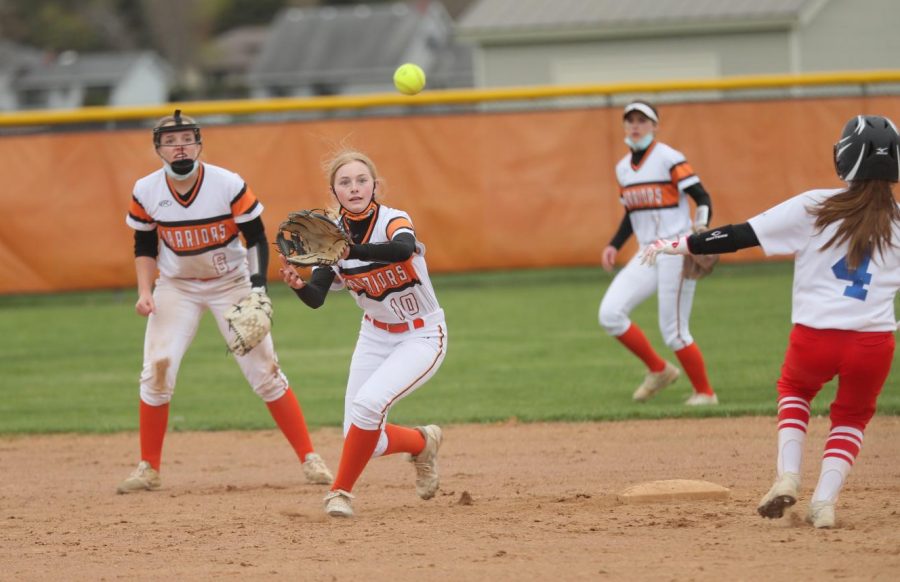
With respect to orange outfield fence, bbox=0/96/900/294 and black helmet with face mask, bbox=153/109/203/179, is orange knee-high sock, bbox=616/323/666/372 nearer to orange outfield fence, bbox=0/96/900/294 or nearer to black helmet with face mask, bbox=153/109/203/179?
black helmet with face mask, bbox=153/109/203/179

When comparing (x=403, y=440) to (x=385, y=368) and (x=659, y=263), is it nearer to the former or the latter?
(x=385, y=368)

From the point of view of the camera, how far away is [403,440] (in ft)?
19.0

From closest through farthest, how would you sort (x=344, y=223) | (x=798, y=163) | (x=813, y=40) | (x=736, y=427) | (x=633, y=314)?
(x=344, y=223), (x=736, y=427), (x=633, y=314), (x=798, y=163), (x=813, y=40)

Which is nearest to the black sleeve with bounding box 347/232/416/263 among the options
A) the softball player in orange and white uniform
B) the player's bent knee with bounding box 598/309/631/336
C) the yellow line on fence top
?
the softball player in orange and white uniform

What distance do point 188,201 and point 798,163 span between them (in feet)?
31.0

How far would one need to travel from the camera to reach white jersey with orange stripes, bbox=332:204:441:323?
5.47m

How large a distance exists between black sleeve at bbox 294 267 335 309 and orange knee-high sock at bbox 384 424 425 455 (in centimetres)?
71

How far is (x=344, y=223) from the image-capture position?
18.2 feet


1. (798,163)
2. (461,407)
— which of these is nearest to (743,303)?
(798,163)

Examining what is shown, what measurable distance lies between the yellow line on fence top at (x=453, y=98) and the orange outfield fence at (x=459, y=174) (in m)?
0.25

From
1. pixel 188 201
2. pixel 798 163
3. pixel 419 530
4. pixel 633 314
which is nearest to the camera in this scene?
pixel 419 530

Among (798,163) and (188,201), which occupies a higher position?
(798,163)

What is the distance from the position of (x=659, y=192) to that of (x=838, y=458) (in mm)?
3614

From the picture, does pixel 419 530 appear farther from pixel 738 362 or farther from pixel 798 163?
pixel 798 163
